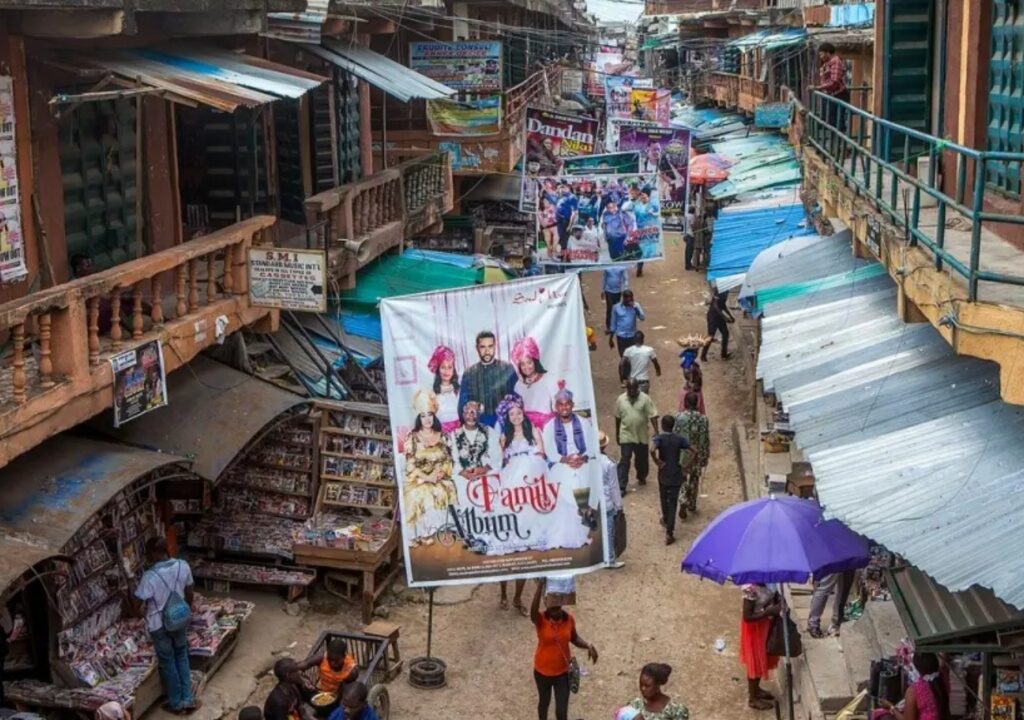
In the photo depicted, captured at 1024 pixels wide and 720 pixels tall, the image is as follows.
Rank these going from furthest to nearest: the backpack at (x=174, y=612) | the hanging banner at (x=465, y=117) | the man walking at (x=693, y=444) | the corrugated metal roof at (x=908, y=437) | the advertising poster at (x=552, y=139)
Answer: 1. the hanging banner at (x=465, y=117)
2. the advertising poster at (x=552, y=139)
3. the man walking at (x=693, y=444)
4. the backpack at (x=174, y=612)
5. the corrugated metal roof at (x=908, y=437)

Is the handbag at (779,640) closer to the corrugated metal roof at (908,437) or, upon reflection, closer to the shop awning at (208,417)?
the corrugated metal roof at (908,437)

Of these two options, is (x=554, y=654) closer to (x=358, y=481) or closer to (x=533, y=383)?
(x=533, y=383)

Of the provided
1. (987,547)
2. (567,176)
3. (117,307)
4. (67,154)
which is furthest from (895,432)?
(567,176)

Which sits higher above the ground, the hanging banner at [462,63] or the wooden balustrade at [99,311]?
the hanging banner at [462,63]

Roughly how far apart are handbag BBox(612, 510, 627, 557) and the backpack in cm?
425

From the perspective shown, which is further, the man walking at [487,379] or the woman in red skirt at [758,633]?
the woman in red skirt at [758,633]

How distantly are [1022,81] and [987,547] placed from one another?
4018 millimetres

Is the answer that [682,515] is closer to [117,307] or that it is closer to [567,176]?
[567,176]

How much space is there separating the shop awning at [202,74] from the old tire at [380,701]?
4351 mm

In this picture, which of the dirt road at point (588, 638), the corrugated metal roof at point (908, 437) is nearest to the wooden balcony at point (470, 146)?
the dirt road at point (588, 638)

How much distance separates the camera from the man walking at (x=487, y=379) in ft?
30.6

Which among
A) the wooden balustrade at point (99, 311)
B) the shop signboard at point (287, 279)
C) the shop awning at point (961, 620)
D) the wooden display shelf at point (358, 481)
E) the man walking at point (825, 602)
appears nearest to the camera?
the shop awning at point (961, 620)

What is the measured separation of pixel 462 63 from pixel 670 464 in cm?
1042

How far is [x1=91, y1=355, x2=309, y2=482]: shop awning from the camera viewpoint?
10.9 metres
